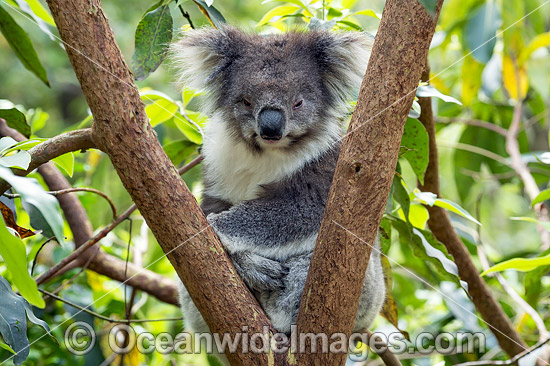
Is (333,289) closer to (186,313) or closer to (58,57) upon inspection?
(186,313)

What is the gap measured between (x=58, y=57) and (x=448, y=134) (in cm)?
545

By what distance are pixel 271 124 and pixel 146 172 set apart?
2.18 feet

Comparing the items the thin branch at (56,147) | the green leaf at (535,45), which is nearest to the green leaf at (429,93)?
the thin branch at (56,147)

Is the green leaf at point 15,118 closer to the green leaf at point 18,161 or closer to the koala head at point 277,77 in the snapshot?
the koala head at point 277,77

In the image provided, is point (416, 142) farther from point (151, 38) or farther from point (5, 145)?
point (5, 145)

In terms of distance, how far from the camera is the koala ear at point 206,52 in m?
2.39

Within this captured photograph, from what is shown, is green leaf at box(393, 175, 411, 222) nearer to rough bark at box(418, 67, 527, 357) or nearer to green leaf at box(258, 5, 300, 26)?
rough bark at box(418, 67, 527, 357)

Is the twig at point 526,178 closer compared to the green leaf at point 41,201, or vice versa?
the green leaf at point 41,201

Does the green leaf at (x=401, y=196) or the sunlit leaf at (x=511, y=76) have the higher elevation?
the sunlit leaf at (x=511, y=76)

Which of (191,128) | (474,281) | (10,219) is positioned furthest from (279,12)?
(474,281)

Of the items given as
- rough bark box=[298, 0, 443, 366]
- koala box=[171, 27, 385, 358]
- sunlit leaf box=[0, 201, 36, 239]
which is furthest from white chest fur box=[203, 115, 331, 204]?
sunlit leaf box=[0, 201, 36, 239]

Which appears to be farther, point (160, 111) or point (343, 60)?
point (160, 111)

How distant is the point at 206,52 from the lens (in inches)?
95.7

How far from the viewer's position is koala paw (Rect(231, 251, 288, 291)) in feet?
7.37
